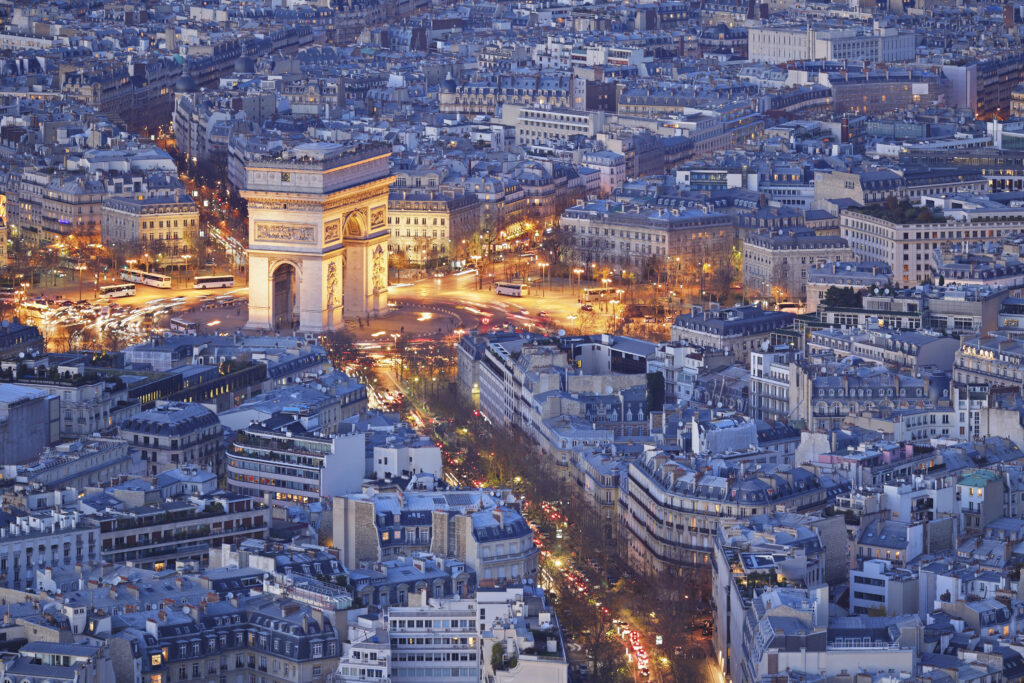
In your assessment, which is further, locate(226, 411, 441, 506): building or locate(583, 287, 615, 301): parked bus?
locate(583, 287, 615, 301): parked bus

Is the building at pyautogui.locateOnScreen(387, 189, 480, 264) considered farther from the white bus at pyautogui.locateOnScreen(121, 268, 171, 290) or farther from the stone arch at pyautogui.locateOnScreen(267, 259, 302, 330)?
the stone arch at pyautogui.locateOnScreen(267, 259, 302, 330)

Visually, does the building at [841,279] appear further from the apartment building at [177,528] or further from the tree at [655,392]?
the apartment building at [177,528]

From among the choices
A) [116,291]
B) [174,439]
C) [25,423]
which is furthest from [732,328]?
[116,291]

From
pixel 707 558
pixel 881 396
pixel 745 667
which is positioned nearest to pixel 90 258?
pixel 881 396

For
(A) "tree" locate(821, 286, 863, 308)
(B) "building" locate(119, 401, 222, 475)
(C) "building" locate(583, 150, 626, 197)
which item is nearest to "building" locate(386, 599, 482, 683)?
(B) "building" locate(119, 401, 222, 475)

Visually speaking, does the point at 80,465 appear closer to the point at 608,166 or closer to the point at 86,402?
the point at 86,402

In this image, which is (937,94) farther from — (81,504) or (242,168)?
(81,504)

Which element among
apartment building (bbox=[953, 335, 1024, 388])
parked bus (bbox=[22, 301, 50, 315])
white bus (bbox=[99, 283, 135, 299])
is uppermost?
apartment building (bbox=[953, 335, 1024, 388])

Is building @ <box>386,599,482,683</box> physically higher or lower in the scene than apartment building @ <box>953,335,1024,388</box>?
lower
